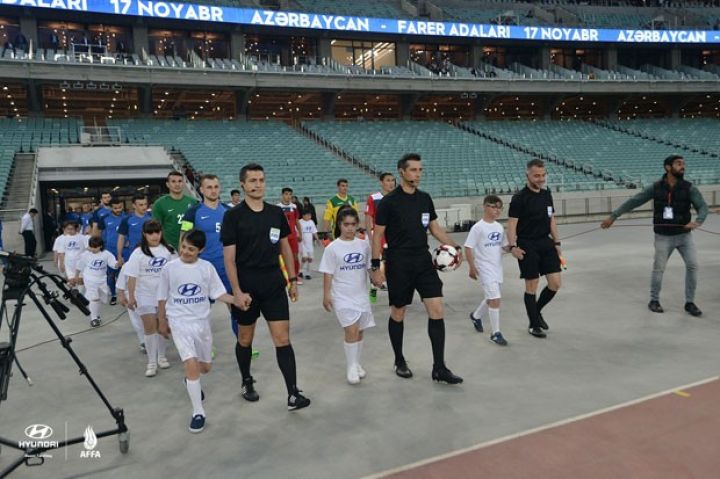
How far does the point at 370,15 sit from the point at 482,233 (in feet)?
114

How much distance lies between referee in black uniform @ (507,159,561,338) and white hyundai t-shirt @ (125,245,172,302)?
13.7ft

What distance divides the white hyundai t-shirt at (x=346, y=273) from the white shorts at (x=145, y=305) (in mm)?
2092

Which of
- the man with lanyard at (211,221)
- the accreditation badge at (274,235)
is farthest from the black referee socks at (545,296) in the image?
the man with lanyard at (211,221)

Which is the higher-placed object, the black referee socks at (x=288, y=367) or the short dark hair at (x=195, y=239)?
the short dark hair at (x=195, y=239)

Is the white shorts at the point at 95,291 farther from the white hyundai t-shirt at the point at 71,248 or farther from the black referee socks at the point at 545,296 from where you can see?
the black referee socks at the point at 545,296

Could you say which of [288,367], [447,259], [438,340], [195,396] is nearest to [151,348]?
[195,396]

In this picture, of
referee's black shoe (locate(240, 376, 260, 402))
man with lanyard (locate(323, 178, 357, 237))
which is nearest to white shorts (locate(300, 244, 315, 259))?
man with lanyard (locate(323, 178, 357, 237))

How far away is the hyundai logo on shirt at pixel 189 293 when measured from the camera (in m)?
4.37

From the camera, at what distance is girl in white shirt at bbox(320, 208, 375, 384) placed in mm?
5020

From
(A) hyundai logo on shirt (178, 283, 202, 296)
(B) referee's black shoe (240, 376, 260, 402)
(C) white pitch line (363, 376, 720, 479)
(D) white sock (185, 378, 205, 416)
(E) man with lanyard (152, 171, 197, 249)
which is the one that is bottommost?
(C) white pitch line (363, 376, 720, 479)

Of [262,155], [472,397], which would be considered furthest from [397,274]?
[262,155]

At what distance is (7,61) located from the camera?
2345 centimetres

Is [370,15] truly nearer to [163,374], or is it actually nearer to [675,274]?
[675,274]

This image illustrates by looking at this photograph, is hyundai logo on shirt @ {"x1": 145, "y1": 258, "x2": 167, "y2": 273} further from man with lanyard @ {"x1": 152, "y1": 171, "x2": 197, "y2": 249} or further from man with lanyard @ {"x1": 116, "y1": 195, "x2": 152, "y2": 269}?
man with lanyard @ {"x1": 116, "y1": 195, "x2": 152, "y2": 269}
